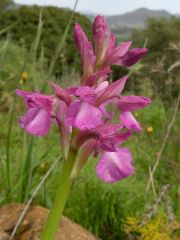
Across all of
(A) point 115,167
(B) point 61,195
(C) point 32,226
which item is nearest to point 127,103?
(A) point 115,167

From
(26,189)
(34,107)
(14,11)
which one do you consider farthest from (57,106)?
(14,11)

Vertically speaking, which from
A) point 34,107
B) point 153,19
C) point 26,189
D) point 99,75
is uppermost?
point 99,75

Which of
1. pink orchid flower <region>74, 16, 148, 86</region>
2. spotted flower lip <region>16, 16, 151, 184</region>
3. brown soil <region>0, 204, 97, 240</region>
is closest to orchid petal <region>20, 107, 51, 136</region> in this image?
spotted flower lip <region>16, 16, 151, 184</region>

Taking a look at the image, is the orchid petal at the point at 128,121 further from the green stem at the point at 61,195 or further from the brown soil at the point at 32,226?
the brown soil at the point at 32,226

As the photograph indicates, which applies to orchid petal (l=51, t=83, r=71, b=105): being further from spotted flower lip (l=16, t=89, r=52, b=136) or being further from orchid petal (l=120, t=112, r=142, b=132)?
orchid petal (l=120, t=112, r=142, b=132)

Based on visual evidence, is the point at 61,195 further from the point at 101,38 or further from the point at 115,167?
the point at 101,38

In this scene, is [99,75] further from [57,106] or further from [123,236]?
[123,236]

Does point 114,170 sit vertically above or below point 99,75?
below
